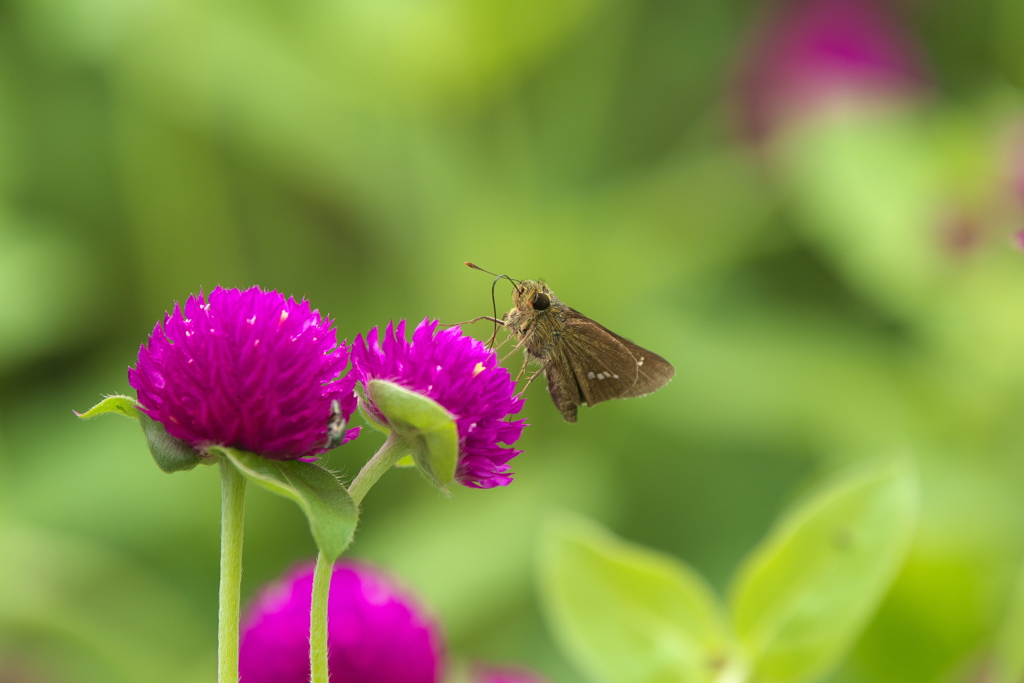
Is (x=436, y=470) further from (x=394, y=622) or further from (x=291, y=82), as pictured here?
(x=291, y=82)

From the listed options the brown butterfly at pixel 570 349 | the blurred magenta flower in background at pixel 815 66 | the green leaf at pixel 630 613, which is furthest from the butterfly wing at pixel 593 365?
the blurred magenta flower in background at pixel 815 66

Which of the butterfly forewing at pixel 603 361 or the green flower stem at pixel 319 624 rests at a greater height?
the butterfly forewing at pixel 603 361

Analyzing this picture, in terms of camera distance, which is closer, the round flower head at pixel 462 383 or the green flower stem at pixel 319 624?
the green flower stem at pixel 319 624

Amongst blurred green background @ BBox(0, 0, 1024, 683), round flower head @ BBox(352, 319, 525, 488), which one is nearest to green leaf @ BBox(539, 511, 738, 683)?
round flower head @ BBox(352, 319, 525, 488)

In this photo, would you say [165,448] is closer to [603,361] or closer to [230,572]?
[230,572]

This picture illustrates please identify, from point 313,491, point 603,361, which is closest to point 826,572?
point 603,361

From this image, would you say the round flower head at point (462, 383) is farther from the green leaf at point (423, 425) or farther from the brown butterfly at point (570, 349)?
the brown butterfly at point (570, 349)

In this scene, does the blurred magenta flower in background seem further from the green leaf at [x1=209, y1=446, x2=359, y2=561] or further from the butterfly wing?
the green leaf at [x1=209, y1=446, x2=359, y2=561]
